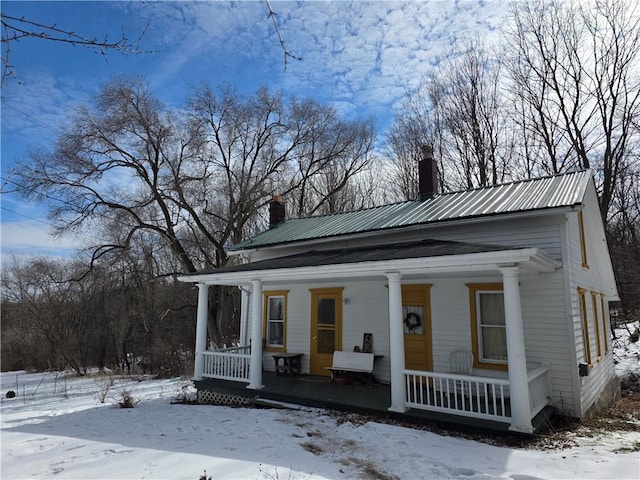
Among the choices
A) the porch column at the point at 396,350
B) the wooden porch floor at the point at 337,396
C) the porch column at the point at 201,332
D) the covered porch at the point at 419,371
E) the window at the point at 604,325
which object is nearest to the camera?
the covered porch at the point at 419,371

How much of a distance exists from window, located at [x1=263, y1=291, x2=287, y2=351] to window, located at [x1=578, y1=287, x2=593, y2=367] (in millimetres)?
7311

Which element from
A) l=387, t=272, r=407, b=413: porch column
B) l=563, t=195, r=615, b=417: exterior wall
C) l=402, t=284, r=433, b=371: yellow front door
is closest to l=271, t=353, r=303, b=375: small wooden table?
l=402, t=284, r=433, b=371: yellow front door

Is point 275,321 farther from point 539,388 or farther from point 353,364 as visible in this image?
point 539,388

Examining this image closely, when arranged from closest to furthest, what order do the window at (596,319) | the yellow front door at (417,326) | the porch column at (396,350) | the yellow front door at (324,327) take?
1. the porch column at (396,350)
2. the yellow front door at (417,326)
3. the window at (596,319)
4. the yellow front door at (324,327)

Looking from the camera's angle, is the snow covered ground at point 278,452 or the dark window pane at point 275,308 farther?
the dark window pane at point 275,308

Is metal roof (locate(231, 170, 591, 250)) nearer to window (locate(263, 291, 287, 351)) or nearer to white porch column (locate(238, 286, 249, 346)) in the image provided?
white porch column (locate(238, 286, 249, 346))

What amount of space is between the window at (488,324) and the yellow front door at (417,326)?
1.00 metres

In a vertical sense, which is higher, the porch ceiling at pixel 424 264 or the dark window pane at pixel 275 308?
the porch ceiling at pixel 424 264

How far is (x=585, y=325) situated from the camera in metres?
8.85

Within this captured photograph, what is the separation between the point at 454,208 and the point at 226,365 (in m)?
6.86

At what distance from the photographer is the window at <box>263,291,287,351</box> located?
11547 mm

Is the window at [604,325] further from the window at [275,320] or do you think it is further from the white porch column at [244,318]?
the white porch column at [244,318]

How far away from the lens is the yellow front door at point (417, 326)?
8953 mm

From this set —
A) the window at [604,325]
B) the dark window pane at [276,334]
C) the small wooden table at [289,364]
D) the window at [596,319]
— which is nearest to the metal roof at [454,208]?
the dark window pane at [276,334]
